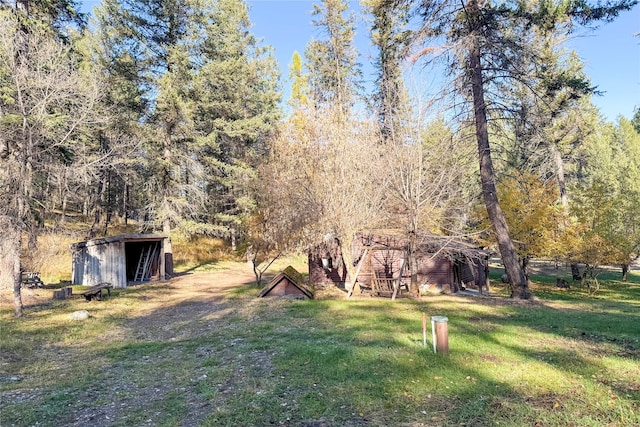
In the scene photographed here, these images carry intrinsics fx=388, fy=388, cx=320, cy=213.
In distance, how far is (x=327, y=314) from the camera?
11297 mm

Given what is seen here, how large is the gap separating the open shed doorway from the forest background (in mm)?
1764

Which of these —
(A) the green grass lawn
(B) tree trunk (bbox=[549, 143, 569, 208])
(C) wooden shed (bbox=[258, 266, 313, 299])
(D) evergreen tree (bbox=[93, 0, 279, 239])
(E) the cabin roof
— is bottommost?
(A) the green grass lawn

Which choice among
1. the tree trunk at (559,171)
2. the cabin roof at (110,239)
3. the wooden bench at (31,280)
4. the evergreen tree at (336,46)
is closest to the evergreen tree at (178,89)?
the cabin roof at (110,239)

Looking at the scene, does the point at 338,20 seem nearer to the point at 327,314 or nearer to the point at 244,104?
the point at 244,104

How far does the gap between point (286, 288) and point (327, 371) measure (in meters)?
9.13

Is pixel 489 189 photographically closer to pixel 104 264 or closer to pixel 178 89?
pixel 104 264

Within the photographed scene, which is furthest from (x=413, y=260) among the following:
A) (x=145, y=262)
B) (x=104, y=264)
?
(x=145, y=262)

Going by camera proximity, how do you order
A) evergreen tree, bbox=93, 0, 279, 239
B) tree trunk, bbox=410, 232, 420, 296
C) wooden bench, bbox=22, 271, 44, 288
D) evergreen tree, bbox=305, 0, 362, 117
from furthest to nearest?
evergreen tree, bbox=305, 0, 362, 117 < evergreen tree, bbox=93, 0, 279, 239 < wooden bench, bbox=22, 271, 44, 288 < tree trunk, bbox=410, 232, 420, 296

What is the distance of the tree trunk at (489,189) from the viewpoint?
13219mm

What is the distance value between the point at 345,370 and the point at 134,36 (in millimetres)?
23839

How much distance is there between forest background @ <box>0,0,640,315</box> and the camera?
1263cm

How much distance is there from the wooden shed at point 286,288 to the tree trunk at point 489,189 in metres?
7.16

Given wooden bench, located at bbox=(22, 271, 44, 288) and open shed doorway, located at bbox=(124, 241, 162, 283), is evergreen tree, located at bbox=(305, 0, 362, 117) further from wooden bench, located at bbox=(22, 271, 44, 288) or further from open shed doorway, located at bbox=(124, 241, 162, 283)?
wooden bench, located at bbox=(22, 271, 44, 288)

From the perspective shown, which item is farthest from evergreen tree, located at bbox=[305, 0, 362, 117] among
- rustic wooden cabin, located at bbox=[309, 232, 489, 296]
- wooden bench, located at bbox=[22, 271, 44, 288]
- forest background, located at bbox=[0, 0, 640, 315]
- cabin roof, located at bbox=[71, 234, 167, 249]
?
wooden bench, located at bbox=[22, 271, 44, 288]
